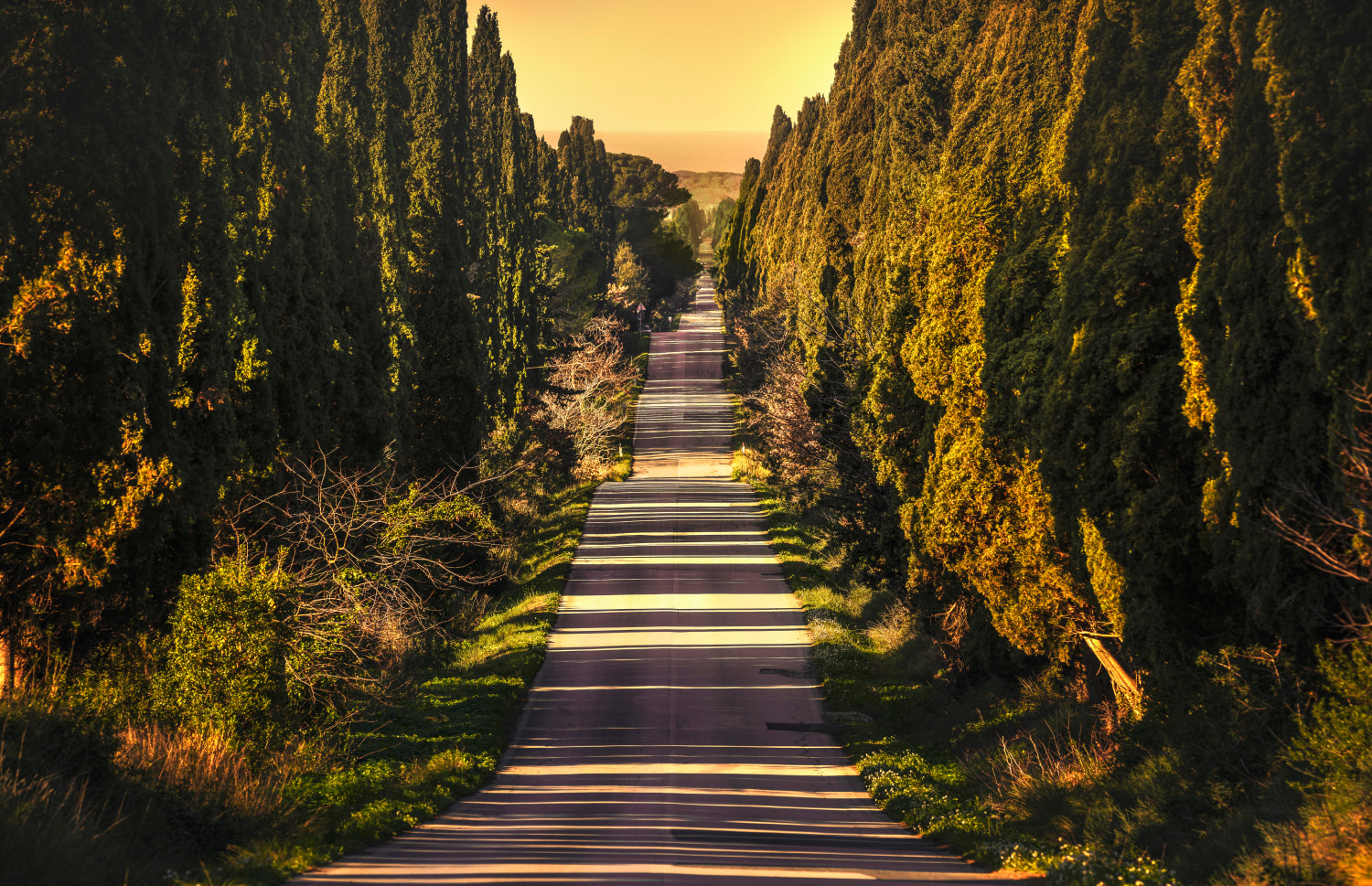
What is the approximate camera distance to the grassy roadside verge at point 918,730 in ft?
29.1

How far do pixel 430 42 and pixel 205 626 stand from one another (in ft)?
64.9

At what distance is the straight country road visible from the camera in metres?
8.88

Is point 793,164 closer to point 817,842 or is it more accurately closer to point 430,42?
point 430,42

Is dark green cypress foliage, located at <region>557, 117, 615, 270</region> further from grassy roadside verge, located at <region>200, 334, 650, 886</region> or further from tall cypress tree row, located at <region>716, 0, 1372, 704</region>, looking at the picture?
tall cypress tree row, located at <region>716, 0, 1372, 704</region>

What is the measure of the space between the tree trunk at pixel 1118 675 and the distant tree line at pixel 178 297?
1066cm

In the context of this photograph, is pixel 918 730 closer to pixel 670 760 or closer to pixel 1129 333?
pixel 670 760

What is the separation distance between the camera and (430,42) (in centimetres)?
2616

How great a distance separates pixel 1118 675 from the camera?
41.3 feet

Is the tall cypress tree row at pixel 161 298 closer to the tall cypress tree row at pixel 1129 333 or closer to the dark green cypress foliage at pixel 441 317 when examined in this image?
the dark green cypress foliage at pixel 441 317

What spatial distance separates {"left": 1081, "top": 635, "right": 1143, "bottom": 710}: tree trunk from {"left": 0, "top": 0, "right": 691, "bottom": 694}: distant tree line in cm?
1066

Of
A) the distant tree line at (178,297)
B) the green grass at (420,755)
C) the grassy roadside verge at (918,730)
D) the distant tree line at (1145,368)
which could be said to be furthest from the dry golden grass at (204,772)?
the distant tree line at (1145,368)

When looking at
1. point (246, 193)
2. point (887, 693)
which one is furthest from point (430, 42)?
point (887, 693)

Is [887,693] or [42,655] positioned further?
[887,693]

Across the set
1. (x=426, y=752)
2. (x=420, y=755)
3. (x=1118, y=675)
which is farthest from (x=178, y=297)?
(x=1118, y=675)
